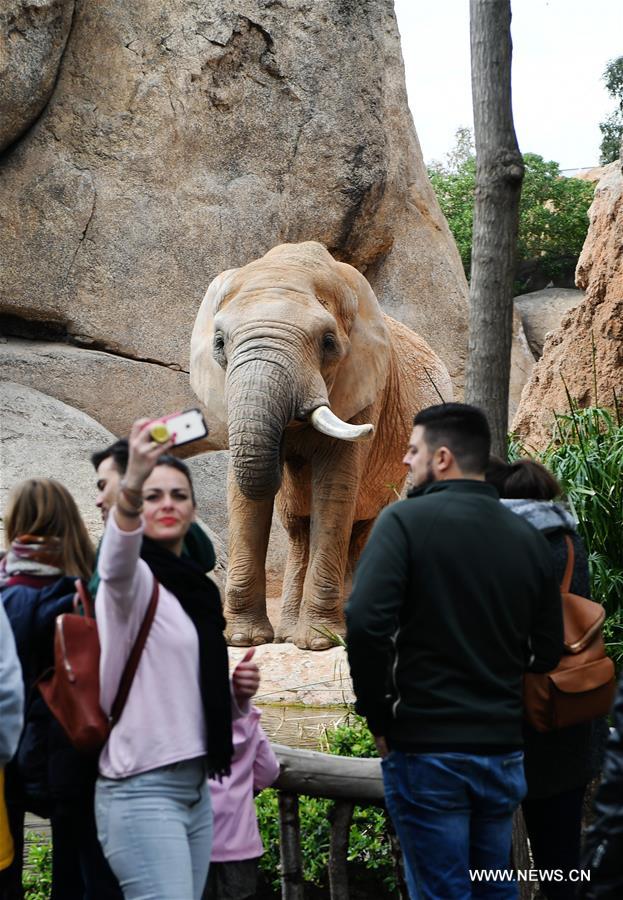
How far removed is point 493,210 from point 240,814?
93.1 inches

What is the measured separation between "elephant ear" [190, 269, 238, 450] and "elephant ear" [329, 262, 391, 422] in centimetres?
72

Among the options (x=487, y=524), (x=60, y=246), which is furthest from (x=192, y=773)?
(x=60, y=246)

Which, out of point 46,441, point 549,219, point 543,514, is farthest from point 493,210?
point 549,219

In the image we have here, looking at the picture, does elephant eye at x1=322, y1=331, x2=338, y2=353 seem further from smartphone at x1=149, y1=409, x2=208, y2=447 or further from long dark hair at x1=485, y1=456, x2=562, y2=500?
smartphone at x1=149, y1=409, x2=208, y2=447

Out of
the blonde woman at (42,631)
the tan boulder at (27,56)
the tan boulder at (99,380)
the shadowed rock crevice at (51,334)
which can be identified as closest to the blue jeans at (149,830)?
the blonde woman at (42,631)

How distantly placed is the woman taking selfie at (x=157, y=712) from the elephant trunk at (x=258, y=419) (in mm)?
3838

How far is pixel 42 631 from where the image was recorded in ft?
11.6

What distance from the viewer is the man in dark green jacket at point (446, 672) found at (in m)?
3.29

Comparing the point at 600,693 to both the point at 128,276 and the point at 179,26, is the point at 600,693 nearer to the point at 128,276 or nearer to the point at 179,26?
the point at 128,276

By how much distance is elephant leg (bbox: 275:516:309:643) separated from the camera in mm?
8656

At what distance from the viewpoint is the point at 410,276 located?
46.4 feet

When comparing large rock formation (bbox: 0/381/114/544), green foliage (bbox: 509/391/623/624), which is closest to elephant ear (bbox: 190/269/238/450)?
large rock formation (bbox: 0/381/114/544)

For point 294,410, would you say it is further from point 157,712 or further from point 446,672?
point 157,712

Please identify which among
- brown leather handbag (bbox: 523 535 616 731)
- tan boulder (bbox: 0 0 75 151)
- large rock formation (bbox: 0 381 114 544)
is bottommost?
brown leather handbag (bbox: 523 535 616 731)
